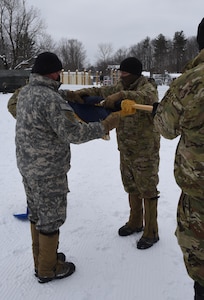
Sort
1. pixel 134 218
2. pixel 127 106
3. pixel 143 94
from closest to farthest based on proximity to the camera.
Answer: pixel 127 106 < pixel 143 94 < pixel 134 218

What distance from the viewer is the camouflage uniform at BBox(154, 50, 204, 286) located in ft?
5.55

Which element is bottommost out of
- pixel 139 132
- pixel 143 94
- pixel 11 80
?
pixel 139 132

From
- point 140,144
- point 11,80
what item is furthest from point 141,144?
point 11,80

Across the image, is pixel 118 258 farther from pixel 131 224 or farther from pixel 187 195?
pixel 187 195

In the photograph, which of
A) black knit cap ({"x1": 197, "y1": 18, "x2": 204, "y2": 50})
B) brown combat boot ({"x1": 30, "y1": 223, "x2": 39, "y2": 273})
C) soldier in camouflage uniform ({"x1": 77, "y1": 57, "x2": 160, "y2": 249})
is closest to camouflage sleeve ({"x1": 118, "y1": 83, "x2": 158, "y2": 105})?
soldier in camouflage uniform ({"x1": 77, "y1": 57, "x2": 160, "y2": 249})

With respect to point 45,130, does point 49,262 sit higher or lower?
lower

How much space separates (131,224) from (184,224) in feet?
6.07

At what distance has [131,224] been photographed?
3.77 metres

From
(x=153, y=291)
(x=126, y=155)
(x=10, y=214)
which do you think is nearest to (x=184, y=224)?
(x=153, y=291)

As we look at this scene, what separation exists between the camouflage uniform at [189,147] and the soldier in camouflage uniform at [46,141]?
32.4 inches

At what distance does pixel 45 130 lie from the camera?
2.59 metres

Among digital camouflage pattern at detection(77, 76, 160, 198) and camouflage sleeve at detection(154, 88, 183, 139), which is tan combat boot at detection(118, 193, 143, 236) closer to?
digital camouflage pattern at detection(77, 76, 160, 198)

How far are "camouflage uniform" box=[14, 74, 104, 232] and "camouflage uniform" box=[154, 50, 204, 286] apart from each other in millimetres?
816

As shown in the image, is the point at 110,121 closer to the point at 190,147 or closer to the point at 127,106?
the point at 127,106
